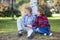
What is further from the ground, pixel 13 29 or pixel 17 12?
pixel 17 12

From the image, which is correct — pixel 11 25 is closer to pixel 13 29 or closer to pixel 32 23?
pixel 13 29

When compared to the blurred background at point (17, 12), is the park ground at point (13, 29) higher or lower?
lower

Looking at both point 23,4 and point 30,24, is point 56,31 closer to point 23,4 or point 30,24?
point 30,24

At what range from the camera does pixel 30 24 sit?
2.23 m

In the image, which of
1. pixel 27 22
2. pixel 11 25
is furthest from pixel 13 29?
pixel 27 22

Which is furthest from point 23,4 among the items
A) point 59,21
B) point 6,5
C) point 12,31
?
point 59,21

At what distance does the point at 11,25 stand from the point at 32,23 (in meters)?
0.28

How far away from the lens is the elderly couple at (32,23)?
222 centimetres

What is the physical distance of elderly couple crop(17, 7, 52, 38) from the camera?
2.22m

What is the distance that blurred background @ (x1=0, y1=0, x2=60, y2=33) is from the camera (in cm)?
221

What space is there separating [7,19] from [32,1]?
0.42 m

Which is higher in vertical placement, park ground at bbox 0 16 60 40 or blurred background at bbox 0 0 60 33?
blurred background at bbox 0 0 60 33

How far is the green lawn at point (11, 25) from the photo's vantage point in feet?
7.27

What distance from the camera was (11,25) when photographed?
222 cm
